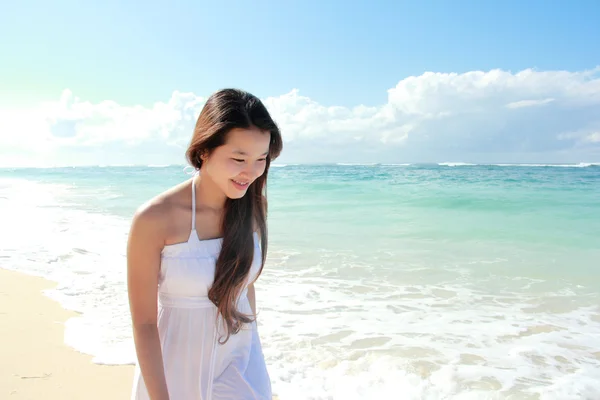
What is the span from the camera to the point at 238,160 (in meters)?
1.99

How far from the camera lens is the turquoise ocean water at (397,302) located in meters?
4.12

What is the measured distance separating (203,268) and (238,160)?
476 millimetres

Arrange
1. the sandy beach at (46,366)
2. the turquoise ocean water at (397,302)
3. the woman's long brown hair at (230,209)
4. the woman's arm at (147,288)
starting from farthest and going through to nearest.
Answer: the turquoise ocean water at (397,302), the sandy beach at (46,366), the woman's long brown hair at (230,209), the woman's arm at (147,288)

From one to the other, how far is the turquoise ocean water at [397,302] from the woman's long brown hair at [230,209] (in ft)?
6.75

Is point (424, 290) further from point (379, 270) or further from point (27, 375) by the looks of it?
point (27, 375)

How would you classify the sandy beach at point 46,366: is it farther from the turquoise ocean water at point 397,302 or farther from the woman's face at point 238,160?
the woman's face at point 238,160

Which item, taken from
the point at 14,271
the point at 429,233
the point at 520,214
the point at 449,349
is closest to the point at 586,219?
the point at 520,214

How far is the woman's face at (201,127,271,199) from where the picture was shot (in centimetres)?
197

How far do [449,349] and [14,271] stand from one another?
20.1ft

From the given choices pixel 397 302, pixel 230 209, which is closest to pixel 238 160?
pixel 230 209

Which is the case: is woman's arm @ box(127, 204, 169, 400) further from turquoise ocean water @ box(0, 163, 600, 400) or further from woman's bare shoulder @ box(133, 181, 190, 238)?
turquoise ocean water @ box(0, 163, 600, 400)

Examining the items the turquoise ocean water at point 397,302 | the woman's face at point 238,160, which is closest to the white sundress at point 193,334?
the woman's face at point 238,160

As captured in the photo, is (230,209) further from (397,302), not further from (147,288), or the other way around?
(397,302)

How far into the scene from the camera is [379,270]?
7797mm
